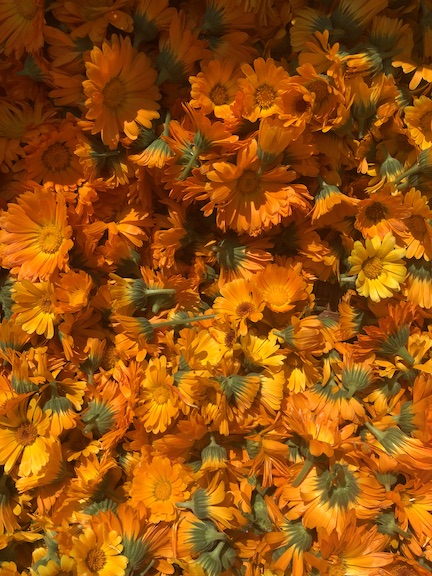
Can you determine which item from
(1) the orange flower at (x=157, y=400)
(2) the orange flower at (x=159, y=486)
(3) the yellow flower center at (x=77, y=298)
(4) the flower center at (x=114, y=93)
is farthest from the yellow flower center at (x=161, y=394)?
(4) the flower center at (x=114, y=93)

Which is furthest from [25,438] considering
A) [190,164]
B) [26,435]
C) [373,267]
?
[373,267]

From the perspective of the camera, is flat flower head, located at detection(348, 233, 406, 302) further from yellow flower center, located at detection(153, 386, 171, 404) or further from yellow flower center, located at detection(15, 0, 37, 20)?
yellow flower center, located at detection(15, 0, 37, 20)

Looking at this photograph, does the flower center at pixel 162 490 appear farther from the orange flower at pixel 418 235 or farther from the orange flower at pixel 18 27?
the orange flower at pixel 18 27

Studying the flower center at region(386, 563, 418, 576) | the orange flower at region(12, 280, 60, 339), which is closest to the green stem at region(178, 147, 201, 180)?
the orange flower at region(12, 280, 60, 339)

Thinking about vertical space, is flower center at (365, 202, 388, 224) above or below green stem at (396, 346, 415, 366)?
above

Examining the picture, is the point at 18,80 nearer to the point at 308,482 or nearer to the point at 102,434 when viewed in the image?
the point at 102,434
